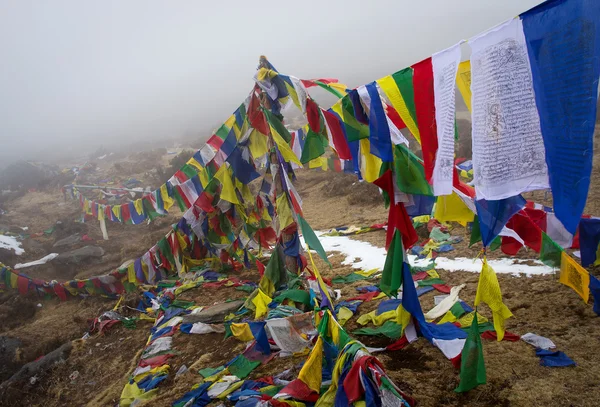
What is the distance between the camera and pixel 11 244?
1560cm

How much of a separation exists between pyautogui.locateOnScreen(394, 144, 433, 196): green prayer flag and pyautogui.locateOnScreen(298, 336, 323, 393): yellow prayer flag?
1810 millimetres

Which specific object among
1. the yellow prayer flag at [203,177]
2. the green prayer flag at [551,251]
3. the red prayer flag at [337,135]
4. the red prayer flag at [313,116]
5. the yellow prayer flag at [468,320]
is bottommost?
the yellow prayer flag at [468,320]

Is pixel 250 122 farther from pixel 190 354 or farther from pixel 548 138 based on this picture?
pixel 548 138

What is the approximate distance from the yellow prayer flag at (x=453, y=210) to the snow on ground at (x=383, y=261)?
179 cm

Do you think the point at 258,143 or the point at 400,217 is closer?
the point at 400,217

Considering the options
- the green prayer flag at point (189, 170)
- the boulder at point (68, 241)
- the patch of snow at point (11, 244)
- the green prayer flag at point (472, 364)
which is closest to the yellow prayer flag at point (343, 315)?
the green prayer flag at point (472, 364)

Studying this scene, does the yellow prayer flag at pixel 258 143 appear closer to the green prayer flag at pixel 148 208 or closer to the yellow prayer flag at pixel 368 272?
the yellow prayer flag at pixel 368 272

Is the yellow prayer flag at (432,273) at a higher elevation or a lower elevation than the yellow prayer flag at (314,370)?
lower

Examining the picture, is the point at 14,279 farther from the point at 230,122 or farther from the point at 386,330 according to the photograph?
the point at 386,330

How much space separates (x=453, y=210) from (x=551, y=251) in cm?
117

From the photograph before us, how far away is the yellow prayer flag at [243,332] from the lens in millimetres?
5750

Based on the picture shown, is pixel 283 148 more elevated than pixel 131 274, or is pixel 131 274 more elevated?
pixel 283 148

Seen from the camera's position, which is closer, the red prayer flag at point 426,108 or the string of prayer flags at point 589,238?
the red prayer flag at point 426,108

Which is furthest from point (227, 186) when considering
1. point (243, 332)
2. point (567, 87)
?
point (567, 87)
